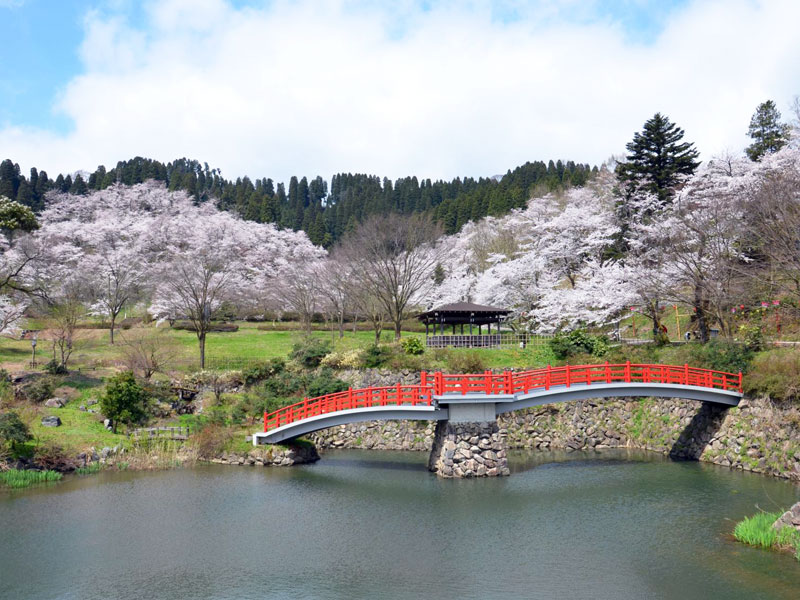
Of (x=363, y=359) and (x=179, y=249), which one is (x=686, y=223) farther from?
(x=179, y=249)

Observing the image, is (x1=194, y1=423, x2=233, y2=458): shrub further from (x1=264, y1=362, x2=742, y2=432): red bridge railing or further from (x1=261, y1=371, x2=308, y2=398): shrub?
(x1=261, y1=371, x2=308, y2=398): shrub

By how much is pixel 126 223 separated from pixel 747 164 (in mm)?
56607

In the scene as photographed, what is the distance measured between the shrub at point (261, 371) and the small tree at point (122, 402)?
6.78 metres

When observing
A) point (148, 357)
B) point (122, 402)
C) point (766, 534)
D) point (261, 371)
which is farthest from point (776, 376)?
point (148, 357)

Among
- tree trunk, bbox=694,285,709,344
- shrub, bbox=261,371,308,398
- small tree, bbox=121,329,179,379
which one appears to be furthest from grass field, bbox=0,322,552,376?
A: tree trunk, bbox=694,285,709,344

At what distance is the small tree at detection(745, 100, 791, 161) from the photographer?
141ft

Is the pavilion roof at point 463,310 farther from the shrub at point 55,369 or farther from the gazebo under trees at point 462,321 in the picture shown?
the shrub at point 55,369

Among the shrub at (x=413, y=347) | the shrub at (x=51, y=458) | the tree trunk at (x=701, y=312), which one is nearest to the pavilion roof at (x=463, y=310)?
the shrub at (x=413, y=347)

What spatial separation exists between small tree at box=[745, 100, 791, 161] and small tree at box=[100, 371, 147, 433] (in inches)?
1562

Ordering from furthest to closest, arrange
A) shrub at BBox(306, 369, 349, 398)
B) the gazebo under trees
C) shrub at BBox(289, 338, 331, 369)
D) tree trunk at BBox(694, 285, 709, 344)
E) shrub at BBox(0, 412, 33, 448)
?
the gazebo under trees < shrub at BBox(289, 338, 331, 369) < tree trunk at BBox(694, 285, 709, 344) < shrub at BBox(306, 369, 349, 398) < shrub at BBox(0, 412, 33, 448)

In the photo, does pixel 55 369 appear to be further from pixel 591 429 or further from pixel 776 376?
pixel 776 376

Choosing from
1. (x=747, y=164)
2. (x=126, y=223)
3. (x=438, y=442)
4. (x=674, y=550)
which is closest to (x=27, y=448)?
(x=438, y=442)

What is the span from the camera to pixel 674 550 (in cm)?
1664

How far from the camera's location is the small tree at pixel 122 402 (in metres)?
27.9
